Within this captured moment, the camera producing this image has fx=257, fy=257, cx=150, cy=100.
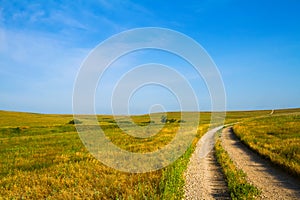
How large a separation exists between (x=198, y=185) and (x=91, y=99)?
22.9 feet

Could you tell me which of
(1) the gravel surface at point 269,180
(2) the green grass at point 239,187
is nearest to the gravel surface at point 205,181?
(2) the green grass at point 239,187

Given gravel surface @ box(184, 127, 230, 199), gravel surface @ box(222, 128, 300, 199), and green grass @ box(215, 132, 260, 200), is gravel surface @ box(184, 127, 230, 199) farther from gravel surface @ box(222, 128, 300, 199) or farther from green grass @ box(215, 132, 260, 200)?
gravel surface @ box(222, 128, 300, 199)

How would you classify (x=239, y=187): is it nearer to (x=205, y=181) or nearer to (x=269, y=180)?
(x=205, y=181)

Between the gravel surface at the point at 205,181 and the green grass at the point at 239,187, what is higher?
the green grass at the point at 239,187

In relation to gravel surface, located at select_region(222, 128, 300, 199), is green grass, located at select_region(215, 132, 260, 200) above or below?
above

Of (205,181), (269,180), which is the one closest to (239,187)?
(205,181)

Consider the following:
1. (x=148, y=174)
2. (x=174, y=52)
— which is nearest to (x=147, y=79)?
(x=174, y=52)

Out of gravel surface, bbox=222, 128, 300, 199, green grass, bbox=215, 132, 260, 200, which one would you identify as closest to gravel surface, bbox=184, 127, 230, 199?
green grass, bbox=215, 132, 260, 200

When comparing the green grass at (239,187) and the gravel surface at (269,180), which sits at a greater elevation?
the green grass at (239,187)

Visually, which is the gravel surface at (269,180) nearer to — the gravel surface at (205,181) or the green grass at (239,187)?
the green grass at (239,187)

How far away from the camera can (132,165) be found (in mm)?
11234

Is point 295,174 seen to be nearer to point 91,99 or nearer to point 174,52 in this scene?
point 91,99

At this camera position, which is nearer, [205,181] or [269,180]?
[205,181]

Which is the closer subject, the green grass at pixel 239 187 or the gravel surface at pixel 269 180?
the green grass at pixel 239 187
